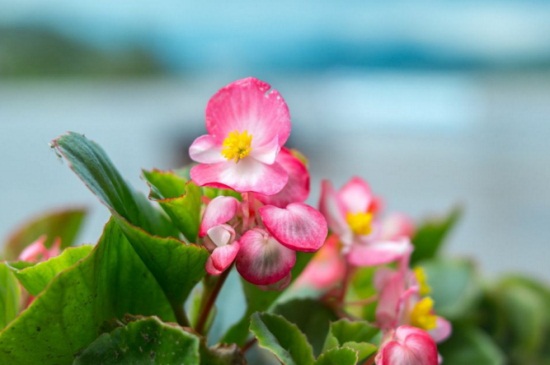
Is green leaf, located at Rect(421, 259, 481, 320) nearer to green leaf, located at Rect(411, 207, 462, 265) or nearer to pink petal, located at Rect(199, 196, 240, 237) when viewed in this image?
green leaf, located at Rect(411, 207, 462, 265)

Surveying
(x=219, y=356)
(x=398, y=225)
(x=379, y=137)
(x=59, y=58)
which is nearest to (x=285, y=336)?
(x=219, y=356)

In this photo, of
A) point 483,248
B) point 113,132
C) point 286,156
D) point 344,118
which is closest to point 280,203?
point 286,156

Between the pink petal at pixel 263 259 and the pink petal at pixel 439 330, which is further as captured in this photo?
the pink petal at pixel 439 330

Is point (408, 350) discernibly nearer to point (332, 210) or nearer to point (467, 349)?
point (332, 210)

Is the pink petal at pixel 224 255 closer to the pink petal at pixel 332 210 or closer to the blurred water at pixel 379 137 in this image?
the pink petal at pixel 332 210

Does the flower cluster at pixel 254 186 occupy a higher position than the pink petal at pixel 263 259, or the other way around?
the flower cluster at pixel 254 186

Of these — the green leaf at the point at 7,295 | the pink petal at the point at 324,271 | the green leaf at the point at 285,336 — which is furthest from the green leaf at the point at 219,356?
the pink petal at the point at 324,271

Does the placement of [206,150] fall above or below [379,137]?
above
